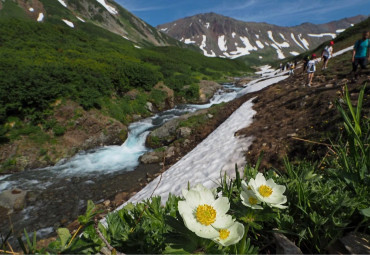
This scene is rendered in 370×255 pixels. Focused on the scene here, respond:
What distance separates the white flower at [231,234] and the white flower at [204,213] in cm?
3

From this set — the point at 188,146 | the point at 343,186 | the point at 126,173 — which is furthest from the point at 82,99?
the point at 343,186

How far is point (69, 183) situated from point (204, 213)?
10.0m

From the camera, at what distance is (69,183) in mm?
9227

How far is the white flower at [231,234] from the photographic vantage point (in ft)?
3.22

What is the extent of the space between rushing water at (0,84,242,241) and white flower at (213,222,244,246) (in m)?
7.61

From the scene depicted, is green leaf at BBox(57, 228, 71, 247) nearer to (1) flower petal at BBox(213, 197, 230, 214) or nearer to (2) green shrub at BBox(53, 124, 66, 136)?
(1) flower petal at BBox(213, 197, 230, 214)

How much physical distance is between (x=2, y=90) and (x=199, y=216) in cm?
1552

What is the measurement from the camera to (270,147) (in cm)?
573

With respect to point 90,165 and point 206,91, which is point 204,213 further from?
point 206,91

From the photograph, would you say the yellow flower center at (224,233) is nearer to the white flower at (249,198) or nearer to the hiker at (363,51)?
the white flower at (249,198)

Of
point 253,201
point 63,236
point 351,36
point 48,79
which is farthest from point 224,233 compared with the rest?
point 351,36

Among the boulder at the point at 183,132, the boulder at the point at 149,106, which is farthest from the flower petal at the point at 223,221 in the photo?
the boulder at the point at 149,106

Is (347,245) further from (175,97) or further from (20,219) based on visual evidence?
(175,97)

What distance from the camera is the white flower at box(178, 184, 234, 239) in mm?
962
